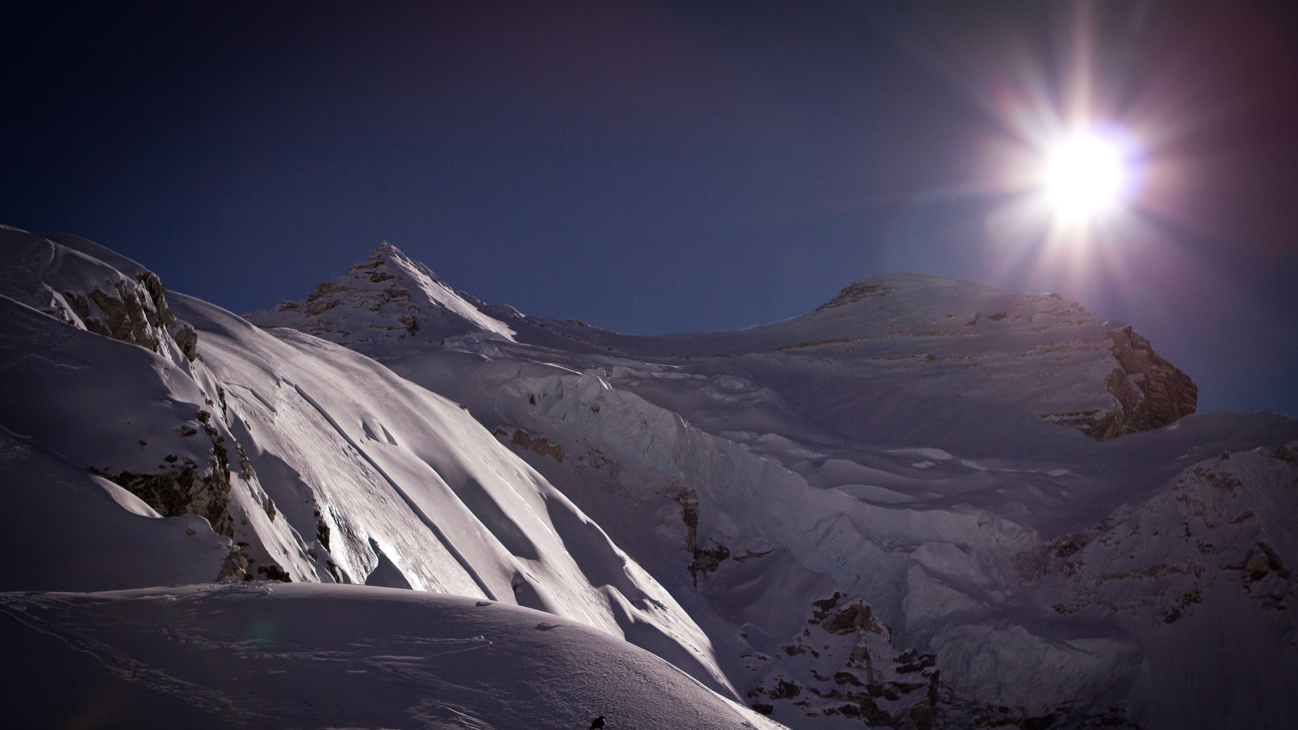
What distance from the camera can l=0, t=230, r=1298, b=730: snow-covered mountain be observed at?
5.98 metres

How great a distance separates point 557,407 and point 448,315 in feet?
69.7

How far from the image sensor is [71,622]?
16.1 ft

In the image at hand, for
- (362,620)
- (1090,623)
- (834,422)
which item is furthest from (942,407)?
(362,620)

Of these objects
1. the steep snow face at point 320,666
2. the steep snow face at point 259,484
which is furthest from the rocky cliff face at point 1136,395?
the steep snow face at point 320,666

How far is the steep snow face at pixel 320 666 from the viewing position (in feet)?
14.5

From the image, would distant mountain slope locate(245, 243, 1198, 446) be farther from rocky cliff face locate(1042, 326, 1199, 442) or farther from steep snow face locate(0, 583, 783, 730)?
steep snow face locate(0, 583, 783, 730)

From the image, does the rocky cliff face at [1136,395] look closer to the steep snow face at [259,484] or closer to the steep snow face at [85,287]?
the steep snow face at [259,484]

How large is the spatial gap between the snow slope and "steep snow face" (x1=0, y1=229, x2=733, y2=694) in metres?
5.21

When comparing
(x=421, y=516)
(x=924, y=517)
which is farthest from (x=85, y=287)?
(x=924, y=517)

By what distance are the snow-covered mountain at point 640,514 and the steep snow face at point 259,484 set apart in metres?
0.05

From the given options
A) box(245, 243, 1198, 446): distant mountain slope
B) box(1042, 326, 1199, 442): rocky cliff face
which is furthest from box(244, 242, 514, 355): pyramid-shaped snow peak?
box(1042, 326, 1199, 442): rocky cliff face

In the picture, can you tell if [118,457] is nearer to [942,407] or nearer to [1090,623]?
[1090,623]

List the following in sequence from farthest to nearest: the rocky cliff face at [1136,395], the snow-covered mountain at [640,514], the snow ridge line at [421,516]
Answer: the rocky cliff face at [1136,395]
the snow ridge line at [421,516]
the snow-covered mountain at [640,514]

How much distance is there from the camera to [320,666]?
17.1ft
